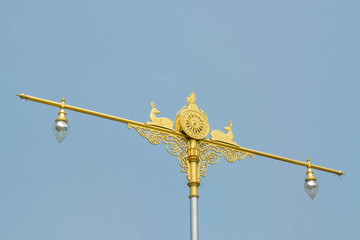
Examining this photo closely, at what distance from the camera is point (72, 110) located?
9453 millimetres

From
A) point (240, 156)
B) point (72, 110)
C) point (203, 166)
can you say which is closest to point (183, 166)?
point (203, 166)

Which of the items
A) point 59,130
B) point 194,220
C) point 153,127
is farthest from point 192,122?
point 59,130

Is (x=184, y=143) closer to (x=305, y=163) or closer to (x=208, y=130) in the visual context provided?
(x=208, y=130)

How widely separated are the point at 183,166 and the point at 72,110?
198cm

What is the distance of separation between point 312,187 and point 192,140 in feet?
7.65

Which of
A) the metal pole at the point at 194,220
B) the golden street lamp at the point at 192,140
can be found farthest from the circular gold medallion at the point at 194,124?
the metal pole at the point at 194,220

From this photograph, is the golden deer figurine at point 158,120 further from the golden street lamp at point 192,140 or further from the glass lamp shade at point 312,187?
the glass lamp shade at point 312,187

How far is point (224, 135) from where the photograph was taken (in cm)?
1064

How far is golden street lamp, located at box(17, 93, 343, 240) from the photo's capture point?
9.58 m

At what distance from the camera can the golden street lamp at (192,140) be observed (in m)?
9.58

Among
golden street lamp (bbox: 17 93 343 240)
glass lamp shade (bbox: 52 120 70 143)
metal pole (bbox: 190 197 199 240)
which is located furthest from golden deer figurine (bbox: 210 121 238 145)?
glass lamp shade (bbox: 52 120 70 143)

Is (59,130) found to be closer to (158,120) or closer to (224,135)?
(158,120)

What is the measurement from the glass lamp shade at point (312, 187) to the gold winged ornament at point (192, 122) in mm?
2029

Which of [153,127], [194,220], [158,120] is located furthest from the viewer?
[158,120]
